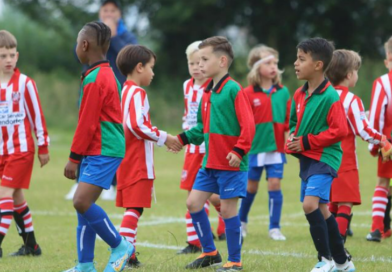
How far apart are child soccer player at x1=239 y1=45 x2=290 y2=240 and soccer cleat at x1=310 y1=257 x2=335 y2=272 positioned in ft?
8.10

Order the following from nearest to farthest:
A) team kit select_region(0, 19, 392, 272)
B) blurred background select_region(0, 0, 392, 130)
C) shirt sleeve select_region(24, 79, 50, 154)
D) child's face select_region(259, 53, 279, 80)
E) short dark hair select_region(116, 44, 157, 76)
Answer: team kit select_region(0, 19, 392, 272), short dark hair select_region(116, 44, 157, 76), shirt sleeve select_region(24, 79, 50, 154), child's face select_region(259, 53, 279, 80), blurred background select_region(0, 0, 392, 130)

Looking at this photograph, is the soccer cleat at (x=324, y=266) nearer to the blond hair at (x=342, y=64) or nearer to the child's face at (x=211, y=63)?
the child's face at (x=211, y=63)

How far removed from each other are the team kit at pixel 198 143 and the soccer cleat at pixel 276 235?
88 cm

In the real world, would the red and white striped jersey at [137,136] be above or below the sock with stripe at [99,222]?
above

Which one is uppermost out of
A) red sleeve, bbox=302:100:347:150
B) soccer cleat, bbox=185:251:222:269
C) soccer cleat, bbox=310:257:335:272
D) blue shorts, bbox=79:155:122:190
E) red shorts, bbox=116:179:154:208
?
red sleeve, bbox=302:100:347:150

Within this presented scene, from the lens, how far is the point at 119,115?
5.81 m

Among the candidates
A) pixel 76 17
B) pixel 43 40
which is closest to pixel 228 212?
→ pixel 76 17

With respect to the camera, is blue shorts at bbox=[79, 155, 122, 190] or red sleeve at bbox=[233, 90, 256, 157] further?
red sleeve at bbox=[233, 90, 256, 157]

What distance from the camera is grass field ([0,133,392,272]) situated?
6480 mm

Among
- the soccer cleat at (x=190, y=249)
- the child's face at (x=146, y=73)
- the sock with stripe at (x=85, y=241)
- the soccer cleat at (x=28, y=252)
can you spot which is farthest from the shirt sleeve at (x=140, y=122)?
the soccer cleat at (x=28, y=252)

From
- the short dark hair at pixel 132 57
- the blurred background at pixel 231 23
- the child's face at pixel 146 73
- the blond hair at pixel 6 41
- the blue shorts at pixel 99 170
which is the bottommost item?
the blue shorts at pixel 99 170

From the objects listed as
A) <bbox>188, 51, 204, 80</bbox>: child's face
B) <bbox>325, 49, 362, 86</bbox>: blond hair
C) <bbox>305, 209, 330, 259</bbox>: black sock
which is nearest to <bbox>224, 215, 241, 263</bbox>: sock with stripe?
<bbox>305, 209, 330, 259</bbox>: black sock

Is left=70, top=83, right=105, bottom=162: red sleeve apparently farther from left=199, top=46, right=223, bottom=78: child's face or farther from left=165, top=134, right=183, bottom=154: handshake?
left=199, top=46, right=223, bottom=78: child's face

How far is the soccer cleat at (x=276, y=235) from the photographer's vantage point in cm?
812
